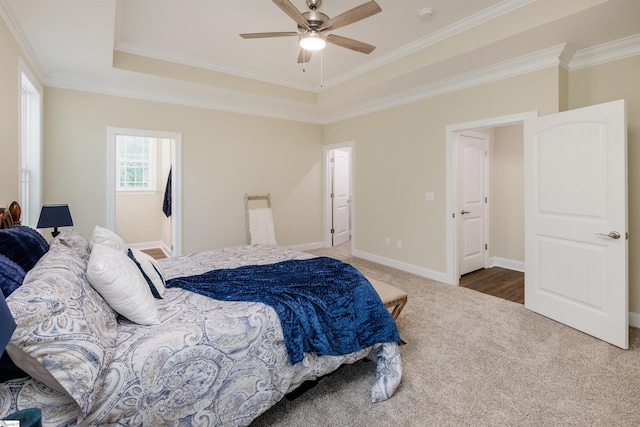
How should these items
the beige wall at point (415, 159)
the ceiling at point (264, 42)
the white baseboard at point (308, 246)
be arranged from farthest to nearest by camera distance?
the white baseboard at point (308, 246)
the beige wall at point (415, 159)
the ceiling at point (264, 42)

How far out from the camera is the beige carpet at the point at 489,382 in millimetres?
1818

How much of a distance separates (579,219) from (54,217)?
184 inches

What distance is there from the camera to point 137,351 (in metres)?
1.37

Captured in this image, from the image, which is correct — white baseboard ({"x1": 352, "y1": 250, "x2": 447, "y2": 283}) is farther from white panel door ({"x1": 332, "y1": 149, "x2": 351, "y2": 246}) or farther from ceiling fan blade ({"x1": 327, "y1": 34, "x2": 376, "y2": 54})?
ceiling fan blade ({"x1": 327, "y1": 34, "x2": 376, "y2": 54})

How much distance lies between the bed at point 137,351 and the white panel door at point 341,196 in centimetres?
455

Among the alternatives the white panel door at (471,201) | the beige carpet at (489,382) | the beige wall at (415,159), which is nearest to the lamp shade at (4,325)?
the beige carpet at (489,382)

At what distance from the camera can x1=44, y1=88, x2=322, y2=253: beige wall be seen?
396 centimetres

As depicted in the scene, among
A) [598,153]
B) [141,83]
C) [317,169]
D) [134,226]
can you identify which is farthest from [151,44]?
[598,153]

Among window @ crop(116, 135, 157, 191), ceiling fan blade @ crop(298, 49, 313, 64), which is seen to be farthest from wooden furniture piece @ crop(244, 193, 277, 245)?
ceiling fan blade @ crop(298, 49, 313, 64)

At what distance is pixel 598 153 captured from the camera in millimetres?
2693

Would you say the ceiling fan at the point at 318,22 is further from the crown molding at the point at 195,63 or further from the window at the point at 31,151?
the window at the point at 31,151

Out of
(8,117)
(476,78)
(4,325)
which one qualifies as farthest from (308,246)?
(4,325)

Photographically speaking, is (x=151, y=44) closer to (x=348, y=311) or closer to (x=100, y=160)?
(x=100, y=160)

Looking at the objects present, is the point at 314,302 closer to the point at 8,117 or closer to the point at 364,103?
the point at 8,117
